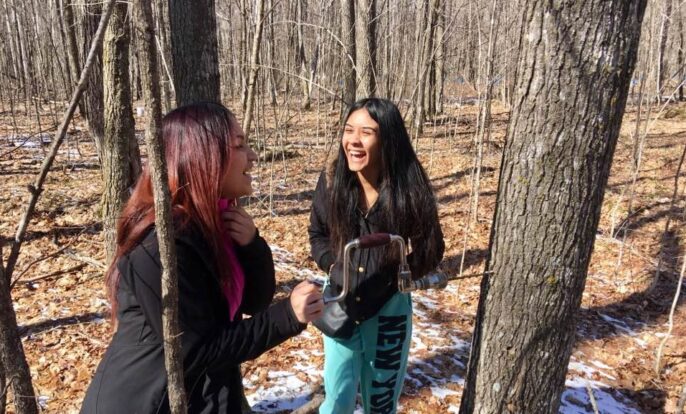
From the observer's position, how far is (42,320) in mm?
3740

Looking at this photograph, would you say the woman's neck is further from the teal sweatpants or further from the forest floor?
the forest floor

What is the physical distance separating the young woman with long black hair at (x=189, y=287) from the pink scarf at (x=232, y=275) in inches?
0.5

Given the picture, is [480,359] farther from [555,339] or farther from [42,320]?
[42,320]

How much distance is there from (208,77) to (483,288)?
1803 mm

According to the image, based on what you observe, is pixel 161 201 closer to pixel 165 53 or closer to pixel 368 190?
pixel 368 190

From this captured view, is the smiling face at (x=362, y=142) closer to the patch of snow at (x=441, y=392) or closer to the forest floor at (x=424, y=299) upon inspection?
the forest floor at (x=424, y=299)

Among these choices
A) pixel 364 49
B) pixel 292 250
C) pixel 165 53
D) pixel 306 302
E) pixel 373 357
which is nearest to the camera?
pixel 306 302

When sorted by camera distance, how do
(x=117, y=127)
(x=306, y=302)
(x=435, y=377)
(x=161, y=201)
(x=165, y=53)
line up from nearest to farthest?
(x=161, y=201) < (x=306, y=302) < (x=117, y=127) < (x=435, y=377) < (x=165, y=53)

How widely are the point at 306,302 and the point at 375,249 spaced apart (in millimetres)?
810

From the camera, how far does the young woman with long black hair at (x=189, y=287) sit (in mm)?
1188

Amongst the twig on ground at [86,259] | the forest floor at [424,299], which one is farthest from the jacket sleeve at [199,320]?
the twig on ground at [86,259]

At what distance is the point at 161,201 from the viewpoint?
105 centimetres

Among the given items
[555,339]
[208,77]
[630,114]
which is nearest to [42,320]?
[208,77]

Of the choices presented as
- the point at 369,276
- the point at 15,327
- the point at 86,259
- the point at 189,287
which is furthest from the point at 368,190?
the point at 86,259
